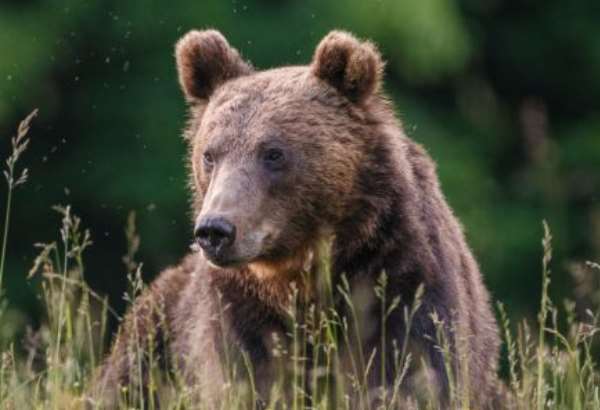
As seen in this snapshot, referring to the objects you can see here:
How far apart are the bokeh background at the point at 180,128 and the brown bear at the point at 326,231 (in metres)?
6.02

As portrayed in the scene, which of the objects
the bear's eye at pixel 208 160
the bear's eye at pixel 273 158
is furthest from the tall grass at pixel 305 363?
the bear's eye at pixel 208 160

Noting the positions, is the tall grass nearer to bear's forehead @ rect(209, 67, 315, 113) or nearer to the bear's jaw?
the bear's jaw

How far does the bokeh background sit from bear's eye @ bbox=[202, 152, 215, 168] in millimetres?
6292

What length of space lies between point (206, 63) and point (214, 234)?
1185 mm

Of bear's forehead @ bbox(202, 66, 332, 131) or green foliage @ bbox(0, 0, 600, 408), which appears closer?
bear's forehead @ bbox(202, 66, 332, 131)

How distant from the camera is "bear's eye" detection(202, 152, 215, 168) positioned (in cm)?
634

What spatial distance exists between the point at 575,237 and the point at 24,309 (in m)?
4.69

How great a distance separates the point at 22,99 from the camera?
1319cm

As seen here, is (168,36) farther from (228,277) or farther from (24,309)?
(228,277)

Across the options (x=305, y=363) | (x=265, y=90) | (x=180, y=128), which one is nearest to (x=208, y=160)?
(x=265, y=90)

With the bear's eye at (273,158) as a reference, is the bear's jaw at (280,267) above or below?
below

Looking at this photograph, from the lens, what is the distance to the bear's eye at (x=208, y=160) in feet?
20.8

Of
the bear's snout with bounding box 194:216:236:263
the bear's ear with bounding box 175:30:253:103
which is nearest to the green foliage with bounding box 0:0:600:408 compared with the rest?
the bear's ear with bounding box 175:30:253:103

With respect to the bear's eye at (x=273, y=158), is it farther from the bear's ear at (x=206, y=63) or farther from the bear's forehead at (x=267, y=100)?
the bear's ear at (x=206, y=63)
